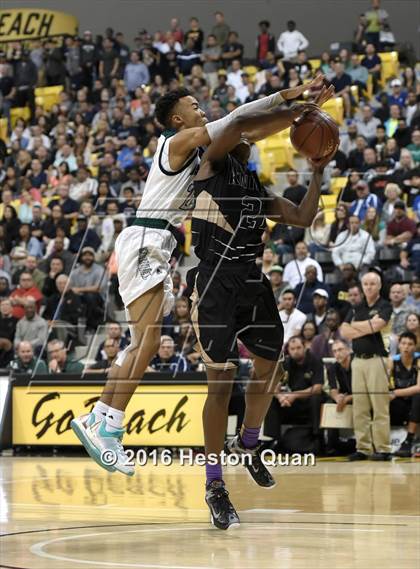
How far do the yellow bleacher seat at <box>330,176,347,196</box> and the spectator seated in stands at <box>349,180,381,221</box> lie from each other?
4.15 feet

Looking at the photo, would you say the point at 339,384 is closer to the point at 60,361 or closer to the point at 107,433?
the point at 60,361

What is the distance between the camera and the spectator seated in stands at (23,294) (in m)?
15.9

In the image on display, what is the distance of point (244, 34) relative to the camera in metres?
23.0

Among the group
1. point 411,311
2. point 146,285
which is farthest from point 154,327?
point 411,311

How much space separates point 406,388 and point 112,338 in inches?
149

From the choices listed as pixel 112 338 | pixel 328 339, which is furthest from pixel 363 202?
pixel 112 338

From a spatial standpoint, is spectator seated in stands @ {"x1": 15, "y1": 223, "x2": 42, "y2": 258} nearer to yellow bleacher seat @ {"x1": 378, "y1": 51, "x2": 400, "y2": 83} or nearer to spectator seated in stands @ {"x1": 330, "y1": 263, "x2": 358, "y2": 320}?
spectator seated in stands @ {"x1": 330, "y1": 263, "x2": 358, "y2": 320}

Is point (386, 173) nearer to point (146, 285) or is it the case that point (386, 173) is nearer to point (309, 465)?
point (309, 465)

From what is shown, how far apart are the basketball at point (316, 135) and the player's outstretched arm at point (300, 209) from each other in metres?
0.26

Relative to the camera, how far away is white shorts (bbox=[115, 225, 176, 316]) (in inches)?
260

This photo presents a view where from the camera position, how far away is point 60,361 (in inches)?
551

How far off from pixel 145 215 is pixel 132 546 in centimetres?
202

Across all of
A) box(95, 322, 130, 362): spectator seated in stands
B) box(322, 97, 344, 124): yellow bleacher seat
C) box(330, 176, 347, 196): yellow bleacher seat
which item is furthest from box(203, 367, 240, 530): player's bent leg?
box(322, 97, 344, 124): yellow bleacher seat

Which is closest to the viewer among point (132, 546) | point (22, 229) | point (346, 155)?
point (132, 546)
